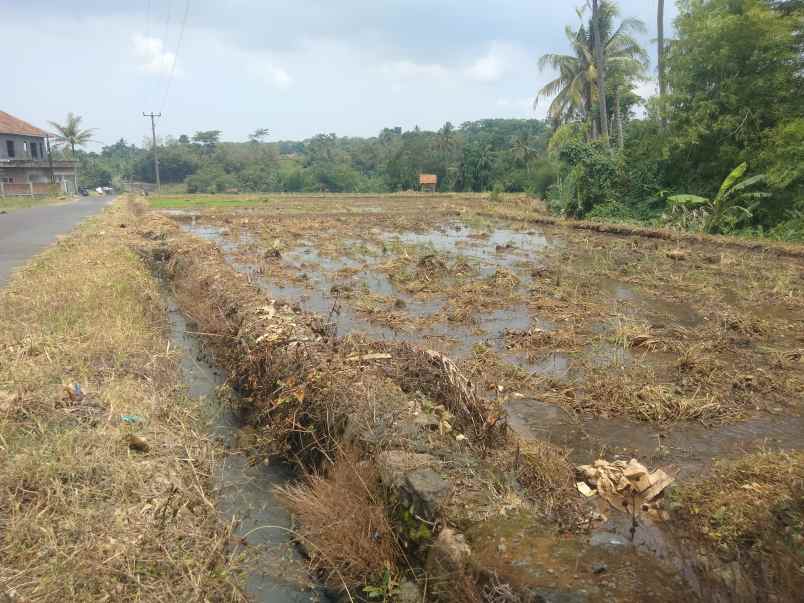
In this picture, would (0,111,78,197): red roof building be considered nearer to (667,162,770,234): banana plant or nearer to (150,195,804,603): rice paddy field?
(150,195,804,603): rice paddy field

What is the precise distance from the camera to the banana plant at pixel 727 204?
48.5ft

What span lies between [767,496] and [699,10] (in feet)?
60.2

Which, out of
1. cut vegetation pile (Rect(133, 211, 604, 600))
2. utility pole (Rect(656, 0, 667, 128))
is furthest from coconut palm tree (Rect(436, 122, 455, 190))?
cut vegetation pile (Rect(133, 211, 604, 600))

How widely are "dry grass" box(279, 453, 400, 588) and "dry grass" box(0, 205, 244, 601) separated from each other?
496mm

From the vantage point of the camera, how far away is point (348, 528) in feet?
10.5

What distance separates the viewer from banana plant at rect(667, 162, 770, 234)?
48.5 feet

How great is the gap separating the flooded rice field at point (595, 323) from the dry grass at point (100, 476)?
2.35m

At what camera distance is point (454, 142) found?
164 ft

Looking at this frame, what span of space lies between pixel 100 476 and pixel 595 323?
6.10 metres

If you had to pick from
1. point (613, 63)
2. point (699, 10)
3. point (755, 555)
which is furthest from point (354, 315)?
point (613, 63)

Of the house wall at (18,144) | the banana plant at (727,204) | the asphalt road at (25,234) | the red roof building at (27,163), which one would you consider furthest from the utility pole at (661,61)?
the house wall at (18,144)

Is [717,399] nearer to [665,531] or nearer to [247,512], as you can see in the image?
[665,531]

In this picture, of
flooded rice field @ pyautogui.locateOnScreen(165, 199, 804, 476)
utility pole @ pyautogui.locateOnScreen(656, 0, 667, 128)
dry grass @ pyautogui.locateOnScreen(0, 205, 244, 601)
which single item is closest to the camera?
dry grass @ pyautogui.locateOnScreen(0, 205, 244, 601)

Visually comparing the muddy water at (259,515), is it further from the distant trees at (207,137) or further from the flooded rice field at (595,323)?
the distant trees at (207,137)
